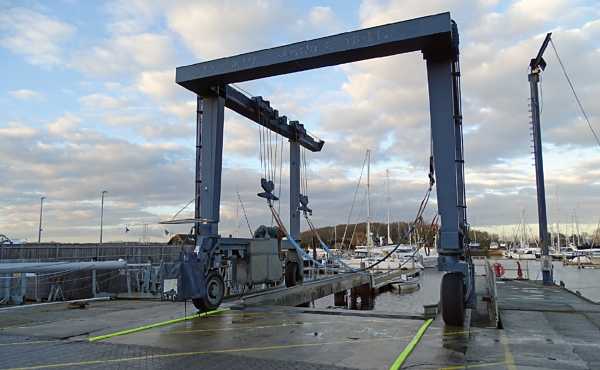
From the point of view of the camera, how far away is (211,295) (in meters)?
13.3

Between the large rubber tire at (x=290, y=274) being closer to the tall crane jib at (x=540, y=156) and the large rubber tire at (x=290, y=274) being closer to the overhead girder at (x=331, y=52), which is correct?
the overhead girder at (x=331, y=52)

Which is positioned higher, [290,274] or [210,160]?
[210,160]

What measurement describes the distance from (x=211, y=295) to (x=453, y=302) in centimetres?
672

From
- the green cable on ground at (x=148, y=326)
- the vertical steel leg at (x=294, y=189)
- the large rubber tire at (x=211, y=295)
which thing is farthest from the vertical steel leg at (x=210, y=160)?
the vertical steel leg at (x=294, y=189)

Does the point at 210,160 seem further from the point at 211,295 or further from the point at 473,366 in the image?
the point at 473,366

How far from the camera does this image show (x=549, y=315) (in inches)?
499

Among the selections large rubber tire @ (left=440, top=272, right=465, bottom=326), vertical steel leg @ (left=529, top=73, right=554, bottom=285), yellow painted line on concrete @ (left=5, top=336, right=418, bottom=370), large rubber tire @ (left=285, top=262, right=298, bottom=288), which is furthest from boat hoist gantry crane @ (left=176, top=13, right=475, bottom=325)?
vertical steel leg @ (left=529, top=73, right=554, bottom=285)

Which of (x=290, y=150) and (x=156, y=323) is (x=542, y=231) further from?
(x=156, y=323)

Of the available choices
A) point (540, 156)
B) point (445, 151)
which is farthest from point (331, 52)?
point (540, 156)

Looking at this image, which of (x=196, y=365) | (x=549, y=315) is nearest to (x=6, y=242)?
(x=196, y=365)

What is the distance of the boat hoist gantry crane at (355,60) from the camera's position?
1105 cm

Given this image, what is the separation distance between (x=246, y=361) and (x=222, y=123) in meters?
8.67

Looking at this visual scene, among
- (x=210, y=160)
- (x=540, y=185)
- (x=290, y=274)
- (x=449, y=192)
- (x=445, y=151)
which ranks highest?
(x=540, y=185)

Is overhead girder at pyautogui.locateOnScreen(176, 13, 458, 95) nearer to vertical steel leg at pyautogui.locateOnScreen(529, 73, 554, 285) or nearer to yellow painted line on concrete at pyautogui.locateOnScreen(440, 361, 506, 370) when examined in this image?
yellow painted line on concrete at pyautogui.locateOnScreen(440, 361, 506, 370)
